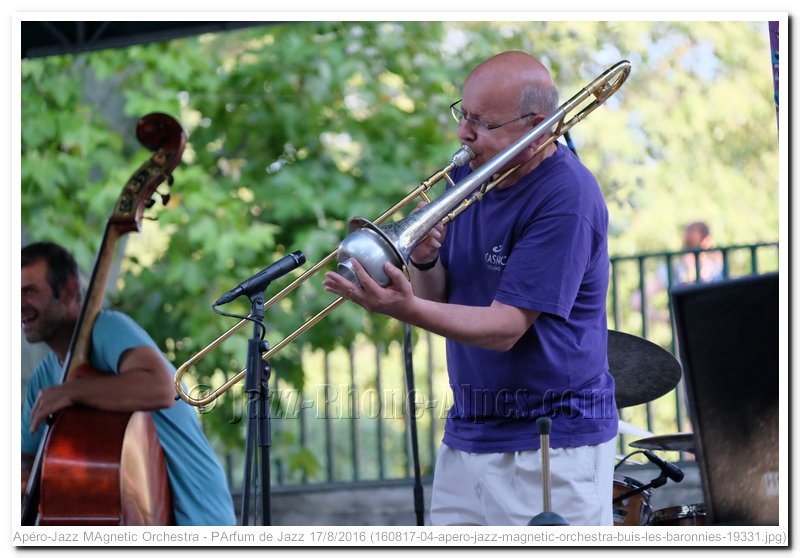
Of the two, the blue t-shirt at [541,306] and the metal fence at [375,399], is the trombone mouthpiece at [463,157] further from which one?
the metal fence at [375,399]

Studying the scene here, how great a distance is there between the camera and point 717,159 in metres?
10.4

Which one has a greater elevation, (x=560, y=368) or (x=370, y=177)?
(x=370, y=177)

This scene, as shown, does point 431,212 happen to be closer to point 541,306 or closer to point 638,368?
point 541,306

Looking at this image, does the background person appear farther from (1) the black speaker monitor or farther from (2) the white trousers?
(1) the black speaker monitor

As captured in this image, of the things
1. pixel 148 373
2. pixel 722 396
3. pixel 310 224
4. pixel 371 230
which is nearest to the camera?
pixel 722 396

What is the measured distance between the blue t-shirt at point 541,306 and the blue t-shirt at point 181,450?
1.30m

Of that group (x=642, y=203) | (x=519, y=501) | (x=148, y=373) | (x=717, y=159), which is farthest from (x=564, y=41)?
(x=519, y=501)

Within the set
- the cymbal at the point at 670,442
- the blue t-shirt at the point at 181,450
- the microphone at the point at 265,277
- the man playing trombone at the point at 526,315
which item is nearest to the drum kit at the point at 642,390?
the cymbal at the point at 670,442

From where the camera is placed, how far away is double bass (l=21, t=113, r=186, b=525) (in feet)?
11.4

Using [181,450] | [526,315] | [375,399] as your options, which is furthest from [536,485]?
[375,399]

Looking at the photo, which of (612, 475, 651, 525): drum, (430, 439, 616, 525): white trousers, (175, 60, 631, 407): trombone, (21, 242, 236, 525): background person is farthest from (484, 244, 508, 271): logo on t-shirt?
(21, 242, 236, 525): background person

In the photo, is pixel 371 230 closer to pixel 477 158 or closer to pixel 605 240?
pixel 477 158
